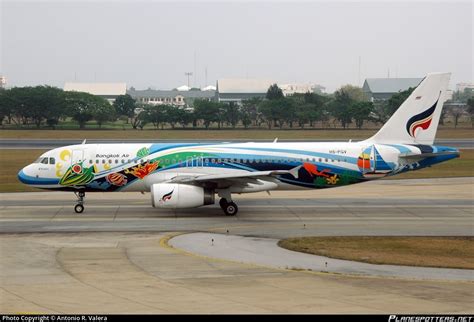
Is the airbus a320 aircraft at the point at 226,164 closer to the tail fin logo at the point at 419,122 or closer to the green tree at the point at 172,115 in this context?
the tail fin logo at the point at 419,122

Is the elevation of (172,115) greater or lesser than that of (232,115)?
greater

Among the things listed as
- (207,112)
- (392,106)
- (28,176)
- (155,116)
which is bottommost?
(28,176)

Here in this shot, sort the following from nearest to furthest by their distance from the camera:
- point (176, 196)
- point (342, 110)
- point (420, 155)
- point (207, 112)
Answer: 1. point (176, 196)
2. point (420, 155)
3. point (207, 112)
4. point (342, 110)

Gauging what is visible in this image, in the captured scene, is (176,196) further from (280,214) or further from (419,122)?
(419,122)

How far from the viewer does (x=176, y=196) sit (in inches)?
1443

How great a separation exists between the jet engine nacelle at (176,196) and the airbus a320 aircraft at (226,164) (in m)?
1.26

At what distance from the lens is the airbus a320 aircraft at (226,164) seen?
3919cm

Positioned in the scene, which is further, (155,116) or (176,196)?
(155,116)

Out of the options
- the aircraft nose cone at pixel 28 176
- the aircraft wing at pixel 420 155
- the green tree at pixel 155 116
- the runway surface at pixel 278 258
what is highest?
the green tree at pixel 155 116

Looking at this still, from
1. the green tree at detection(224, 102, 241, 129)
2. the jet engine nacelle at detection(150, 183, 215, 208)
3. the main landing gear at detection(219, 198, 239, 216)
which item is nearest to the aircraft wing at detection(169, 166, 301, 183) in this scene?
the jet engine nacelle at detection(150, 183, 215, 208)

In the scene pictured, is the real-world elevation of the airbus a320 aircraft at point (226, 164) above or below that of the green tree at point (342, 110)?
below

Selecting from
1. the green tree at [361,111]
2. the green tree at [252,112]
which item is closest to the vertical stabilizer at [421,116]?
the green tree at [361,111]

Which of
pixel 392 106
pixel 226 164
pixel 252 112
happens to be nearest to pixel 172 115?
pixel 252 112

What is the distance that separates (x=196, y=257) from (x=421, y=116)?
64.3 ft
